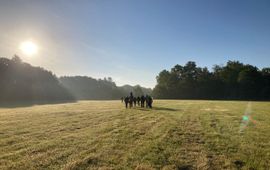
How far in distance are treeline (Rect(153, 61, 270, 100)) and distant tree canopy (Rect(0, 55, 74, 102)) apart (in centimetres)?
4712

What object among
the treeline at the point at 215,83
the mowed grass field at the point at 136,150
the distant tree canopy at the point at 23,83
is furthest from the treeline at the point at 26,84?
the mowed grass field at the point at 136,150

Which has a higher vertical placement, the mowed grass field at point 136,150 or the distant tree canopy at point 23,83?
the distant tree canopy at point 23,83

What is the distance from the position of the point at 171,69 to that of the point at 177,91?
13.9m

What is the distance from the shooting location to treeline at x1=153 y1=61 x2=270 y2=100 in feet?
242

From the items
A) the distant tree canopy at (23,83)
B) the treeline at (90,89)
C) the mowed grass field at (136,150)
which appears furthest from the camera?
the treeline at (90,89)

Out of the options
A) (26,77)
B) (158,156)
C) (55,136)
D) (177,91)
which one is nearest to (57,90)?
(26,77)

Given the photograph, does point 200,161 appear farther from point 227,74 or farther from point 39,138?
point 227,74

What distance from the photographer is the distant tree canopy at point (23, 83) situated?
59469mm

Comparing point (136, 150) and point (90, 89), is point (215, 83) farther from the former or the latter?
point (136, 150)

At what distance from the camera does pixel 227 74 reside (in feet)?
269

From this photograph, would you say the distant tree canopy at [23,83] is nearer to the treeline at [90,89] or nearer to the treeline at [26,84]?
the treeline at [26,84]

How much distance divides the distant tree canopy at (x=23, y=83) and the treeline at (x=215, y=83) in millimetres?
47123

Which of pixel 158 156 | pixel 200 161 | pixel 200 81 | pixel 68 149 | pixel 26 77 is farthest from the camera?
pixel 200 81

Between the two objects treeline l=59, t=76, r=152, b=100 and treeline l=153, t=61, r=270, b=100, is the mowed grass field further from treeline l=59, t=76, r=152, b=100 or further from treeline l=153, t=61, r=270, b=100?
treeline l=59, t=76, r=152, b=100
